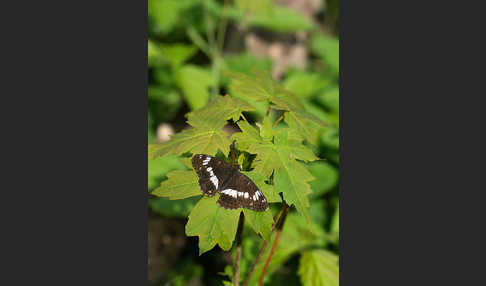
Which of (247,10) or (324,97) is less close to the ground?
(247,10)

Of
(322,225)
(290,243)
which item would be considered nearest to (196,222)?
(290,243)

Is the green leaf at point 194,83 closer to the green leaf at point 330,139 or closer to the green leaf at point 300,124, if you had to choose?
the green leaf at point 330,139

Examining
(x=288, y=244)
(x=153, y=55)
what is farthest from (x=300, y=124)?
(x=153, y=55)

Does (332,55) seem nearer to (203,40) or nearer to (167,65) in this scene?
(203,40)

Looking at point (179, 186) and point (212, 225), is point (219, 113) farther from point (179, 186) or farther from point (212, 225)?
point (212, 225)

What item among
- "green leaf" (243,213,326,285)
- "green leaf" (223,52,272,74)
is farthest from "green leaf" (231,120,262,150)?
"green leaf" (223,52,272,74)

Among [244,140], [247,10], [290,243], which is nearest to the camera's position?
[244,140]
